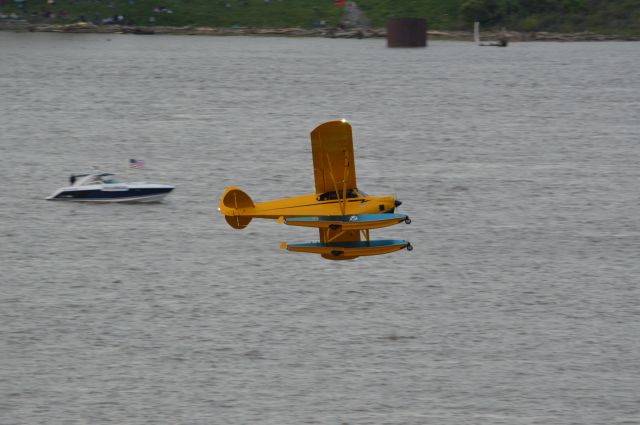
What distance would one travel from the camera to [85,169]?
284 ft

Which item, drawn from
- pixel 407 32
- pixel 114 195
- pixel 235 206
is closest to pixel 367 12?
pixel 407 32

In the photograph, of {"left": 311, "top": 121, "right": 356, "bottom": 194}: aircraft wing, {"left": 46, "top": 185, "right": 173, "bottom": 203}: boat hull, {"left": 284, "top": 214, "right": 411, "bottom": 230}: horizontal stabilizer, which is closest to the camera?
{"left": 284, "top": 214, "right": 411, "bottom": 230}: horizontal stabilizer

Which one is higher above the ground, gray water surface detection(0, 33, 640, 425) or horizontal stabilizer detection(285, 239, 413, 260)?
horizontal stabilizer detection(285, 239, 413, 260)

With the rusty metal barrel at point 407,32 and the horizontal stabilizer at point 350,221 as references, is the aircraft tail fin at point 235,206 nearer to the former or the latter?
the horizontal stabilizer at point 350,221

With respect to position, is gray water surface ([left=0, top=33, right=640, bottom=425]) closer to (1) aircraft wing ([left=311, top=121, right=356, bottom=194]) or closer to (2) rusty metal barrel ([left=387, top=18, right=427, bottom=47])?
(1) aircraft wing ([left=311, top=121, right=356, bottom=194])

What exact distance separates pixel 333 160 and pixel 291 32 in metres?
171

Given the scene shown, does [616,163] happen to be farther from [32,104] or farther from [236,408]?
[32,104]

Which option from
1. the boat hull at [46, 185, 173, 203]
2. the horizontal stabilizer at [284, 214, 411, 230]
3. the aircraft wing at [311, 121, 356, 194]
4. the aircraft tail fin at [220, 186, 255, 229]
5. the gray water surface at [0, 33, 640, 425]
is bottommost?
the gray water surface at [0, 33, 640, 425]

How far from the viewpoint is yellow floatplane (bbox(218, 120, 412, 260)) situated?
21562 mm

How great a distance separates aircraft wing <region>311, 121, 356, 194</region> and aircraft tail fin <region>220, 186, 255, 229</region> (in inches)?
63.7

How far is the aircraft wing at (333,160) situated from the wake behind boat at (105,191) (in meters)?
47.3

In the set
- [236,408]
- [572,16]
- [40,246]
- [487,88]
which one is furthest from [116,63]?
[236,408]

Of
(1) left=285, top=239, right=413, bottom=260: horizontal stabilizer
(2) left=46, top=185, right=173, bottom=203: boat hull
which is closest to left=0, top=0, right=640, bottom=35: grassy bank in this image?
(2) left=46, top=185, right=173, bottom=203: boat hull

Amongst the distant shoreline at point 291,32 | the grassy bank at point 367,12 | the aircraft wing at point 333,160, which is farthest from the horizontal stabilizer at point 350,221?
the distant shoreline at point 291,32
